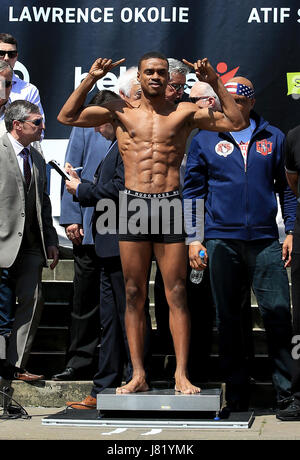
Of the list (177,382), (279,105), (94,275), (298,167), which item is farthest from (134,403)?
(279,105)

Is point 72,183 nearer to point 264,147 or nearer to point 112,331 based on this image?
point 112,331

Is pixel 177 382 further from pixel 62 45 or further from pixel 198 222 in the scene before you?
pixel 62 45

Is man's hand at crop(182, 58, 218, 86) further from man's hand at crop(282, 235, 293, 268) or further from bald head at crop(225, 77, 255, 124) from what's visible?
man's hand at crop(282, 235, 293, 268)

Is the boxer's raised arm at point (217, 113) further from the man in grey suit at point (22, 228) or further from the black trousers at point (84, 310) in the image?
the black trousers at point (84, 310)

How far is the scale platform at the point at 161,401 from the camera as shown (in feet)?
18.9

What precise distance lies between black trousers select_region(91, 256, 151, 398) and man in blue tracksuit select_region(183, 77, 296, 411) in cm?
51

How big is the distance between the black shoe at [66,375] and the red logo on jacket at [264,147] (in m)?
1.95

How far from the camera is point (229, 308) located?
20.9ft

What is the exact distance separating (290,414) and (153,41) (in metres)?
3.45

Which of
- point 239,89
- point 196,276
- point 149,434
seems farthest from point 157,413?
point 239,89

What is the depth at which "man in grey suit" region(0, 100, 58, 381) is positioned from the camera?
6.55 metres

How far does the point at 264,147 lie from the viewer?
6.55 m

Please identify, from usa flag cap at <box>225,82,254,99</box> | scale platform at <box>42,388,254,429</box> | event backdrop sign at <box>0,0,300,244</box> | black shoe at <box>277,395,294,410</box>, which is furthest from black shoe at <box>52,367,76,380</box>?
usa flag cap at <box>225,82,254,99</box>

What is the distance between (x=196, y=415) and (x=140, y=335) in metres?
0.58
